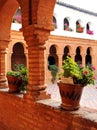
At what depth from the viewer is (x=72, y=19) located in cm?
2086

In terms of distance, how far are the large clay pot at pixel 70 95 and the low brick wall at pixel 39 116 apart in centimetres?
12

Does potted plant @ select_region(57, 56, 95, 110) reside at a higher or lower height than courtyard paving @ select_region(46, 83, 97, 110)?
higher

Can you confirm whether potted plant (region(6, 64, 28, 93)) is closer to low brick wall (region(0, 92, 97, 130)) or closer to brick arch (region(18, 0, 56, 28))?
low brick wall (region(0, 92, 97, 130))

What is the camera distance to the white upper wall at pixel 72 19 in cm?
1886

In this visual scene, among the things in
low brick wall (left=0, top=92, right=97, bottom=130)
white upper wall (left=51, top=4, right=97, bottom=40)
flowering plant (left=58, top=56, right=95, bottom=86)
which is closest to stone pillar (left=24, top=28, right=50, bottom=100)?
low brick wall (left=0, top=92, right=97, bottom=130)

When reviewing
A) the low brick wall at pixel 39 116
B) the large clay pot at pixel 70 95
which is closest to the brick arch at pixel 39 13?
the large clay pot at pixel 70 95

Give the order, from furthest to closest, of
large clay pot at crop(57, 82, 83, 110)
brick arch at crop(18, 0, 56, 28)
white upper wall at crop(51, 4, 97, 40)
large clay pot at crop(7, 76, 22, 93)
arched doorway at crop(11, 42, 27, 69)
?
white upper wall at crop(51, 4, 97, 40), arched doorway at crop(11, 42, 27, 69), large clay pot at crop(7, 76, 22, 93), brick arch at crop(18, 0, 56, 28), large clay pot at crop(57, 82, 83, 110)

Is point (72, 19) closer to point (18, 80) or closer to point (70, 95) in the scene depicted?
point (18, 80)

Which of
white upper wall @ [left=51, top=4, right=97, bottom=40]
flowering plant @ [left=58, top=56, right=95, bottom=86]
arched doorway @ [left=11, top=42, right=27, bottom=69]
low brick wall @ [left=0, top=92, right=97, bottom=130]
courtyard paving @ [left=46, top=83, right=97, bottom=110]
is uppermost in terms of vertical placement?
white upper wall @ [left=51, top=4, right=97, bottom=40]

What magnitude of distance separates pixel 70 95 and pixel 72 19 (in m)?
17.5

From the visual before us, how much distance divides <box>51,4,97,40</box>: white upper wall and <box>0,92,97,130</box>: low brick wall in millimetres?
11980

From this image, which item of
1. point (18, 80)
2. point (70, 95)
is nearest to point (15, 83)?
point (18, 80)

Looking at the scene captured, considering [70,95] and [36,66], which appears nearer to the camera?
[70,95]

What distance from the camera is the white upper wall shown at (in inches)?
743
